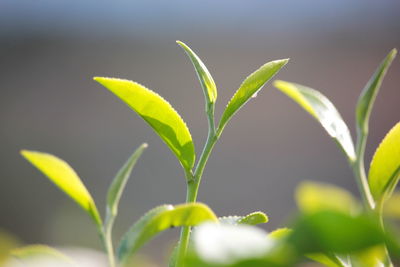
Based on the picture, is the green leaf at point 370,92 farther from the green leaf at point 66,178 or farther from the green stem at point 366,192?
the green leaf at point 66,178

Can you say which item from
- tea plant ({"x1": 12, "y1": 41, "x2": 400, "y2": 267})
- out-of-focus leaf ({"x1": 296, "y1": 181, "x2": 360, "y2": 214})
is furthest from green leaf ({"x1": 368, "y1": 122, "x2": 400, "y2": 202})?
out-of-focus leaf ({"x1": 296, "y1": 181, "x2": 360, "y2": 214})

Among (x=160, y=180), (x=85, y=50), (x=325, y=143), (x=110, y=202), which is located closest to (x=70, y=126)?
(x=85, y=50)

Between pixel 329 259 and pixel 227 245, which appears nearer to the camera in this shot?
pixel 227 245

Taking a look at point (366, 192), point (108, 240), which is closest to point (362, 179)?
point (366, 192)

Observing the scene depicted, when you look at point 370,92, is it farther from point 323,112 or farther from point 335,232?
point 335,232

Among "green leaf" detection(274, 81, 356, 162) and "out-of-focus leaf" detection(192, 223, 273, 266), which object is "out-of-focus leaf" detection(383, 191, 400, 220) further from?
"out-of-focus leaf" detection(192, 223, 273, 266)

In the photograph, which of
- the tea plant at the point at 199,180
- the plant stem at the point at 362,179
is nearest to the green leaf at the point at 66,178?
the tea plant at the point at 199,180
